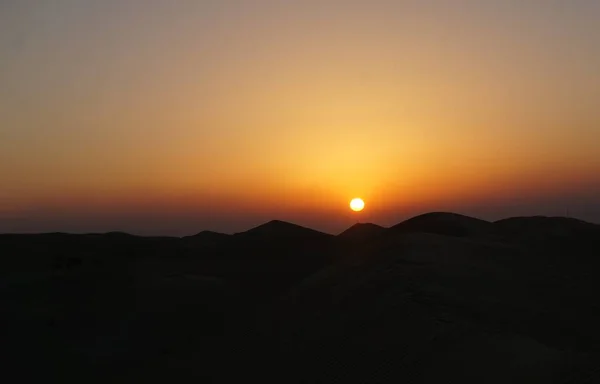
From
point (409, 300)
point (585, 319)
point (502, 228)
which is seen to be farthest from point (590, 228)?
point (409, 300)

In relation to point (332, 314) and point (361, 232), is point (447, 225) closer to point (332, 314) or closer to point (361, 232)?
point (361, 232)

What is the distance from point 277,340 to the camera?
12.5m

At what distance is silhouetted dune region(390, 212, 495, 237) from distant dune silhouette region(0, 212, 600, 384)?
0.14 m

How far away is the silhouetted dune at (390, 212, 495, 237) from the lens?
24.6 m

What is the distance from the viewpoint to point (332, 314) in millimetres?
13102

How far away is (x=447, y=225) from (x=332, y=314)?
45.2 feet

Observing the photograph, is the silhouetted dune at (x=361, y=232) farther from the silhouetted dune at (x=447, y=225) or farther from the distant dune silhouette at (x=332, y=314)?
the distant dune silhouette at (x=332, y=314)

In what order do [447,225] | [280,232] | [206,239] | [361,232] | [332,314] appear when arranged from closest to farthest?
[332,314] < [447,225] < [361,232] < [280,232] < [206,239]

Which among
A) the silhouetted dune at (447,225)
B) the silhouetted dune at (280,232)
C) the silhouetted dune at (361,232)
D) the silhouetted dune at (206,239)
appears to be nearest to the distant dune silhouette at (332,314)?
the silhouetted dune at (447,225)

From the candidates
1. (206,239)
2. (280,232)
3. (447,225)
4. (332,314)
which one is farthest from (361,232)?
(332,314)

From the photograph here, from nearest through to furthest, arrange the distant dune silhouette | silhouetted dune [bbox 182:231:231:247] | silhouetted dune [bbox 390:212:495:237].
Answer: the distant dune silhouette, silhouetted dune [bbox 390:212:495:237], silhouetted dune [bbox 182:231:231:247]

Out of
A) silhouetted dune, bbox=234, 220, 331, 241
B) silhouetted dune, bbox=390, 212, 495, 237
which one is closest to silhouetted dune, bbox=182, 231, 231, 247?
silhouetted dune, bbox=234, 220, 331, 241

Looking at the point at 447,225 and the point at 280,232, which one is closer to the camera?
the point at 447,225

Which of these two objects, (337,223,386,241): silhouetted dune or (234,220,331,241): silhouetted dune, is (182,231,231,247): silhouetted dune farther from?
(337,223,386,241): silhouetted dune
